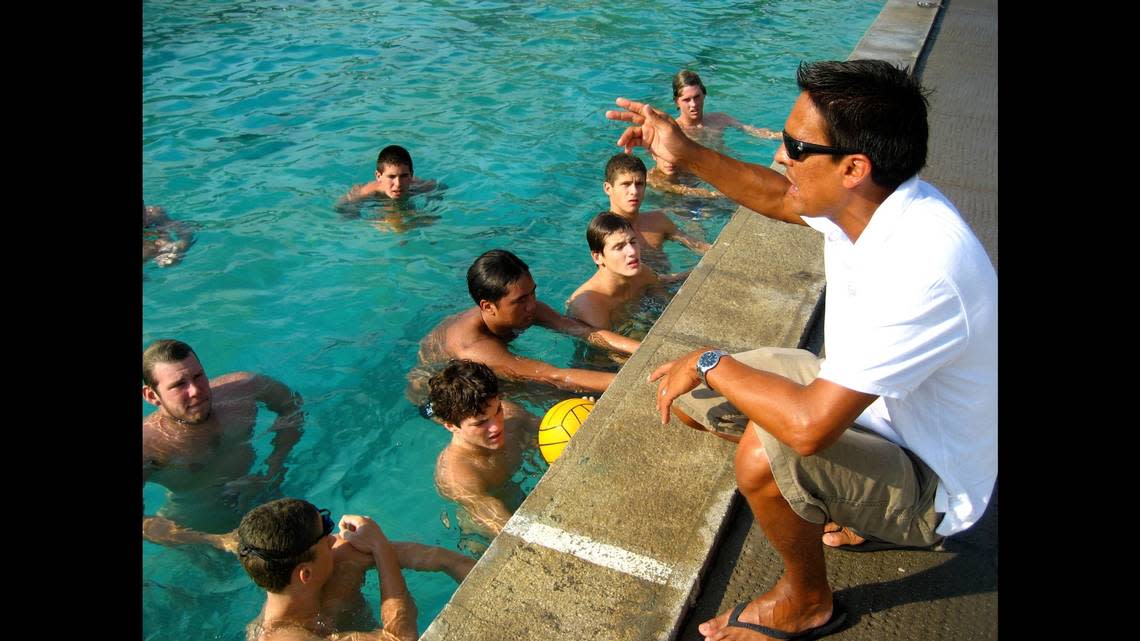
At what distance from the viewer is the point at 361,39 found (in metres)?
13.6

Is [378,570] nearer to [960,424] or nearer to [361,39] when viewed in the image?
[960,424]

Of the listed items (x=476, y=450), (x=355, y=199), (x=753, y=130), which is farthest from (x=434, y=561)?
(x=753, y=130)

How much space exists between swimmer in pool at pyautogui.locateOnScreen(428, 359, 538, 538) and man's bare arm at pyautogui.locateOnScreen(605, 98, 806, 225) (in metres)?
1.52

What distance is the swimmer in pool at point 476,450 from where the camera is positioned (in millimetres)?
4828

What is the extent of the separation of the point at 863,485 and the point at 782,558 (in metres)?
0.39

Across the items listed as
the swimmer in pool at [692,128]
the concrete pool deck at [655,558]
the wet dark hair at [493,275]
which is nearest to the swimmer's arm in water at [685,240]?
the swimmer in pool at [692,128]

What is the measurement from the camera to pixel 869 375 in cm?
258

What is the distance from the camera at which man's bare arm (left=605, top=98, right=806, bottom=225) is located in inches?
154

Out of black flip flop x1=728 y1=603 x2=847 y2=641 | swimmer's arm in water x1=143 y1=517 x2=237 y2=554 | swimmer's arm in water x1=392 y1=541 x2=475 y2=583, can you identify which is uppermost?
black flip flop x1=728 y1=603 x2=847 y2=641

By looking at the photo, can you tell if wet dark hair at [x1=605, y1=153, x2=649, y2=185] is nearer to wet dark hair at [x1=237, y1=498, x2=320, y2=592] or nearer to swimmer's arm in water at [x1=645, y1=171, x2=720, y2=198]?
swimmer's arm in water at [x1=645, y1=171, x2=720, y2=198]

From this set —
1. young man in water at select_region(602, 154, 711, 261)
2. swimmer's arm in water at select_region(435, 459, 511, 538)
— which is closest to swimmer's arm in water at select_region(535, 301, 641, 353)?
young man in water at select_region(602, 154, 711, 261)

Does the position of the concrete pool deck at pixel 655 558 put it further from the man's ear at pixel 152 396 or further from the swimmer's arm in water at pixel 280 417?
the man's ear at pixel 152 396

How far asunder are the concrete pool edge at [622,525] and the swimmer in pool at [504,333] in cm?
100
